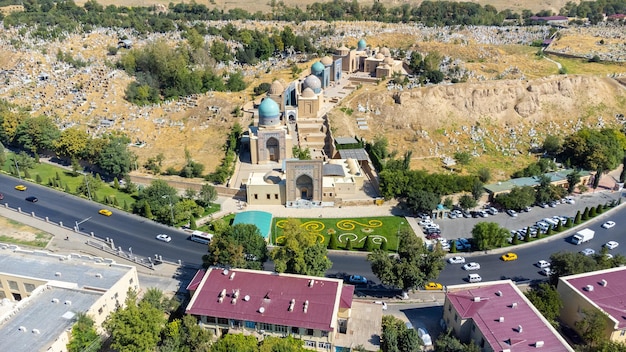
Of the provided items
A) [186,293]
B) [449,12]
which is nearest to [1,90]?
[186,293]

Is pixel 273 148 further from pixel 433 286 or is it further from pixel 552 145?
pixel 552 145

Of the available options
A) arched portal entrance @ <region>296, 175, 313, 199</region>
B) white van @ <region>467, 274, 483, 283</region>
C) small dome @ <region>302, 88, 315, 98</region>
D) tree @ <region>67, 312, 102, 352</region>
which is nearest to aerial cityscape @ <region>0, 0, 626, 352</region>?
tree @ <region>67, 312, 102, 352</region>

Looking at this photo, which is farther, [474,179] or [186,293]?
[474,179]

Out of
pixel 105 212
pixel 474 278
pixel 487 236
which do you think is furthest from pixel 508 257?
pixel 105 212

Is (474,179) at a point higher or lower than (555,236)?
higher

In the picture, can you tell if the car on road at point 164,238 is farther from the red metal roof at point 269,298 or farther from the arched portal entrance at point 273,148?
the arched portal entrance at point 273,148

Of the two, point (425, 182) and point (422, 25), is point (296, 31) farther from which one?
point (425, 182)

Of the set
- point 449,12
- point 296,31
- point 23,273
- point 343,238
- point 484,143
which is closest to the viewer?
point 23,273
